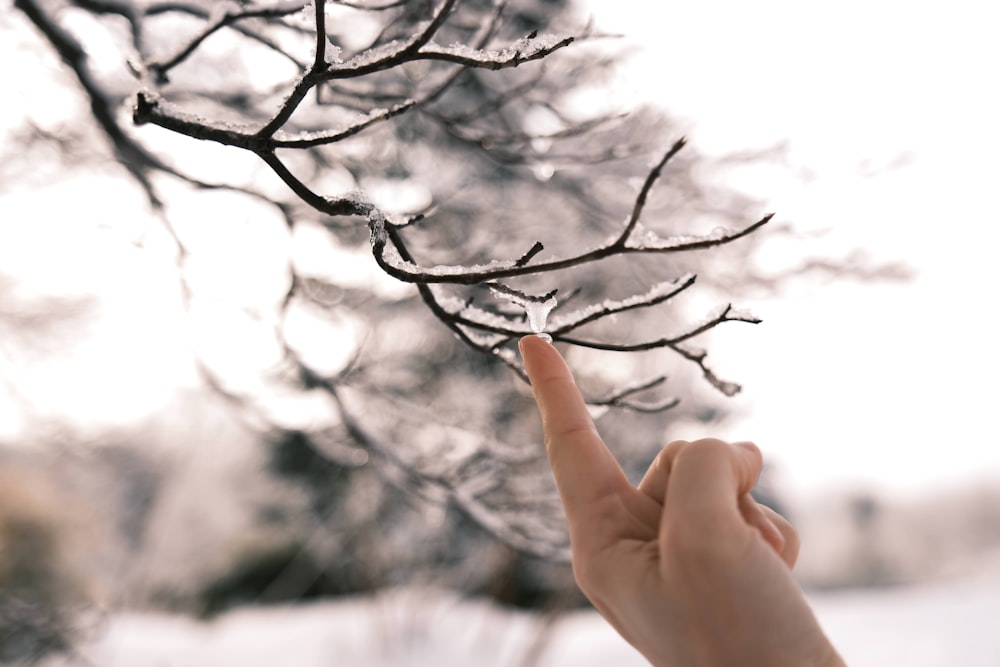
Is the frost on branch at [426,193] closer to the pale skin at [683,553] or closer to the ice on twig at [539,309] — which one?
the ice on twig at [539,309]

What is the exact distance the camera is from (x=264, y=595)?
11.5m

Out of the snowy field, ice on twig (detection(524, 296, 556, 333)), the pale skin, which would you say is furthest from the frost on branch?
the snowy field

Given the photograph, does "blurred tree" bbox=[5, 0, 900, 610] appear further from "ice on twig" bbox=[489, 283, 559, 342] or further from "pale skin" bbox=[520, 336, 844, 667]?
"pale skin" bbox=[520, 336, 844, 667]

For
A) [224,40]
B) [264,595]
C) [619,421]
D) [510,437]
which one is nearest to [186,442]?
[264,595]

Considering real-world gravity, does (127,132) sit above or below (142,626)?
above

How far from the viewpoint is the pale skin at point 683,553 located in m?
0.84

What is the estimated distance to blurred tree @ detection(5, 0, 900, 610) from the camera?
101 centimetres

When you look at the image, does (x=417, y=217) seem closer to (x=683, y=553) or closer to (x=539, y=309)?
(x=539, y=309)

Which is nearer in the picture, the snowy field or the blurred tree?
the blurred tree

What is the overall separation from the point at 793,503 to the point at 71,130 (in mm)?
9836

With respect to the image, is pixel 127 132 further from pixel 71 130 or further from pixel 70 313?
pixel 70 313

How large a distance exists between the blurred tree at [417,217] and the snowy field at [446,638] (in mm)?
2376

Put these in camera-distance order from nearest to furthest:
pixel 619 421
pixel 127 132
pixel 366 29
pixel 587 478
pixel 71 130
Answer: pixel 587 478 → pixel 127 132 → pixel 366 29 → pixel 71 130 → pixel 619 421

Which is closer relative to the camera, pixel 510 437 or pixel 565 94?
pixel 565 94
